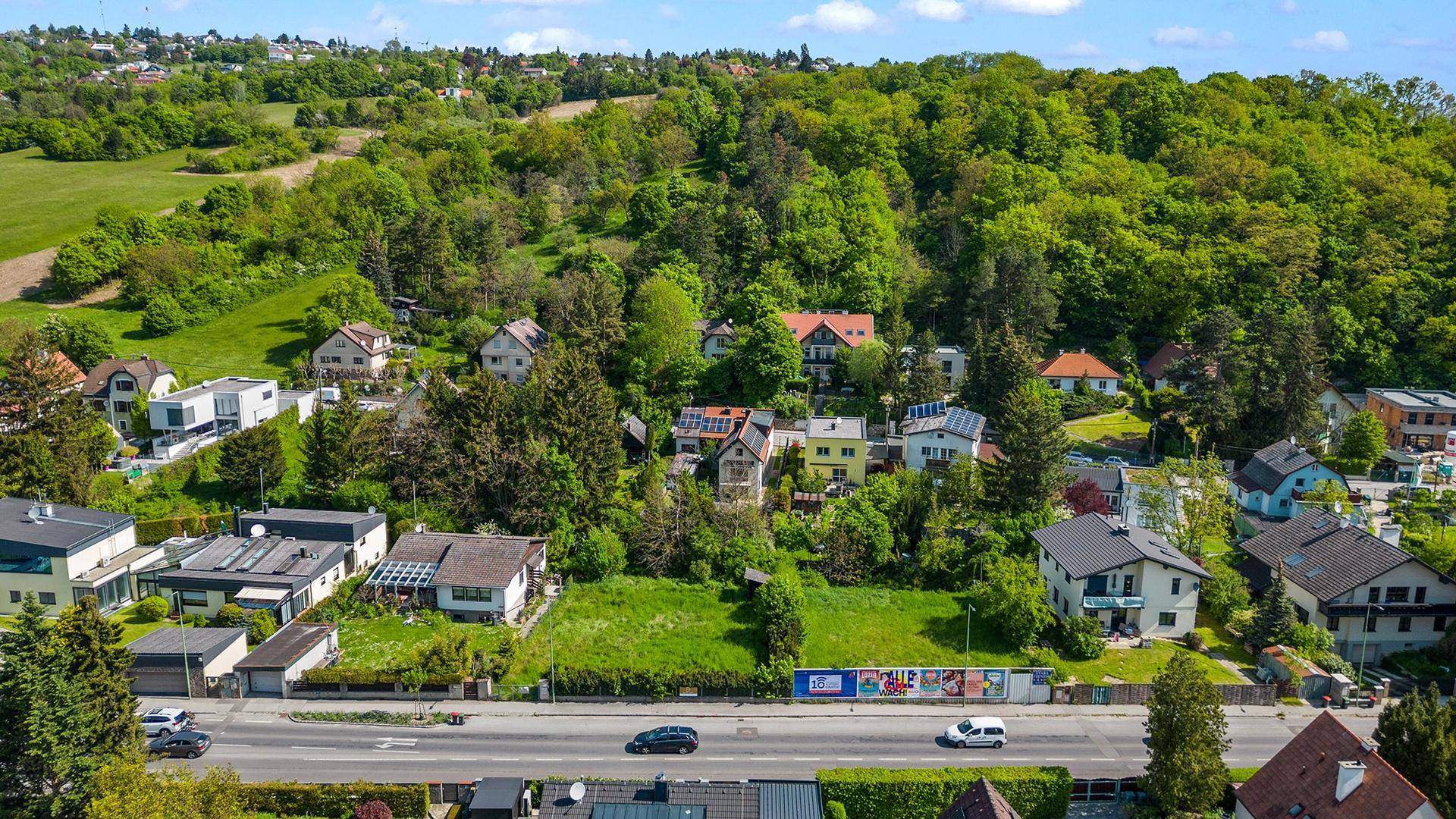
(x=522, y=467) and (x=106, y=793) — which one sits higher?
(x=522, y=467)

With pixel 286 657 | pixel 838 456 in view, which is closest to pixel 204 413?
pixel 286 657

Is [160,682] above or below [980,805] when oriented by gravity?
below

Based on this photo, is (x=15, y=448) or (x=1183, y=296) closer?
(x=15, y=448)

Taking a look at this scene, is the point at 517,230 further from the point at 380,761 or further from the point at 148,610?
the point at 380,761

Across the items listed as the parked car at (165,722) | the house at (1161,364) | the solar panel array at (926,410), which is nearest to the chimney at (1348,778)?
the solar panel array at (926,410)

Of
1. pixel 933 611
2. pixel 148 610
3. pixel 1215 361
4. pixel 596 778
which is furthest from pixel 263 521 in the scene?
pixel 1215 361

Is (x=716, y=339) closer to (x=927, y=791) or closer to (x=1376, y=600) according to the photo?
(x=1376, y=600)
